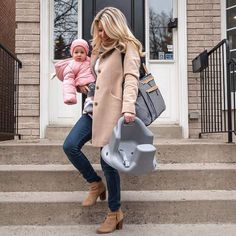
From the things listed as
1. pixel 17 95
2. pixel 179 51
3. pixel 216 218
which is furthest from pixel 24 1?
pixel 216 218

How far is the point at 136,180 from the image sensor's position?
3.67 m

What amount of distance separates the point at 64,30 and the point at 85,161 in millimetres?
3191

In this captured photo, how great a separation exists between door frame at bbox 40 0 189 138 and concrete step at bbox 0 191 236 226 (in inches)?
85.9

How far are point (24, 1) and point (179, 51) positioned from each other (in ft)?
7.12

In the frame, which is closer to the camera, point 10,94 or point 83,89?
point 83,89

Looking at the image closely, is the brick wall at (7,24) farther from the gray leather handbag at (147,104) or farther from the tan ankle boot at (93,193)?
the gray leather handbag at (147,104)

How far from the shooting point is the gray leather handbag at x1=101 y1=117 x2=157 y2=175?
264cm

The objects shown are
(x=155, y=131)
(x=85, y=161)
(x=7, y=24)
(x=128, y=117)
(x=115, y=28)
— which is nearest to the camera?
(x=128, y=117)

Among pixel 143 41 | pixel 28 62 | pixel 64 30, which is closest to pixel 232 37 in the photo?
pixel 143 41

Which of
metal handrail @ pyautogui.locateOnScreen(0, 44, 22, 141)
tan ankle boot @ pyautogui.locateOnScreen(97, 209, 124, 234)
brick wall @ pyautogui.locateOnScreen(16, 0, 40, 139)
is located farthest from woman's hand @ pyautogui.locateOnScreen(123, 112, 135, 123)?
brick wall @ pyautogui.locateOnScreen(16, 0, 40, 139)

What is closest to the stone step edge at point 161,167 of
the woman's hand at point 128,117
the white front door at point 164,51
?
the woman's hand at point 128,117

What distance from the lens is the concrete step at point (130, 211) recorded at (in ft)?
10.8

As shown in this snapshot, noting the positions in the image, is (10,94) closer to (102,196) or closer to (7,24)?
(102,196)

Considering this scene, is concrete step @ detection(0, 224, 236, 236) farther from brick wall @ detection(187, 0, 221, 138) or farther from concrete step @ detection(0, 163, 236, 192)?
brick wall @ detection(187, 0, 221, 138)
